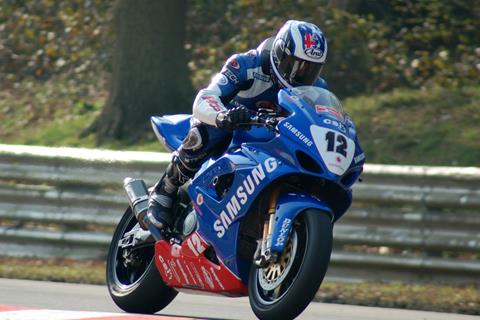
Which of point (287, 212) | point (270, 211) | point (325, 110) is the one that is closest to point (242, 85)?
point (325, 110)

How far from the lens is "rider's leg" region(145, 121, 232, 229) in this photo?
23.9 ft

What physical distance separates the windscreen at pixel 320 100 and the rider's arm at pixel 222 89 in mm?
431

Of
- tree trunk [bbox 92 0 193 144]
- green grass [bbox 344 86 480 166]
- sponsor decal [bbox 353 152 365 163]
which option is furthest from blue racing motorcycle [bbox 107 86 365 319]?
tree trunk [bbox 92 0 193 144]

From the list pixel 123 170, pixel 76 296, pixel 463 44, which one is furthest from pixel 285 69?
pixel 463 44

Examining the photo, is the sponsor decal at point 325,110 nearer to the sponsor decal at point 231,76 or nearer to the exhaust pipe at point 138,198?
the sponsor decal at point 231,76

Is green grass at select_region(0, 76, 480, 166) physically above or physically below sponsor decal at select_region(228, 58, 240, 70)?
below

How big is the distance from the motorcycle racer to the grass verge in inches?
72.3

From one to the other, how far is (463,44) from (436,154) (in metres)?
4.60

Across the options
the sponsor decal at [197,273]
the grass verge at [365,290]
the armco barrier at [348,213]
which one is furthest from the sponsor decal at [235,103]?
the armco barrier at [348,213]

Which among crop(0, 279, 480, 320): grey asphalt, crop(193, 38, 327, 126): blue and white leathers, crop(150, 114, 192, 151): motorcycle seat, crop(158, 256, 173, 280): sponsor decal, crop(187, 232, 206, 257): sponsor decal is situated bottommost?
crop(0, 279, 480, 320): grey asphalt

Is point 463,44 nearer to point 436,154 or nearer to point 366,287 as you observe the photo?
point 436,154

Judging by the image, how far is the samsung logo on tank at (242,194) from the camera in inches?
262

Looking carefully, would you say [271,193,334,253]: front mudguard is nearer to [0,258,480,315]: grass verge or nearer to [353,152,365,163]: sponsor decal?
[353,152,365,163]: sponsor decal

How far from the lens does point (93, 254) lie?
10594mm
